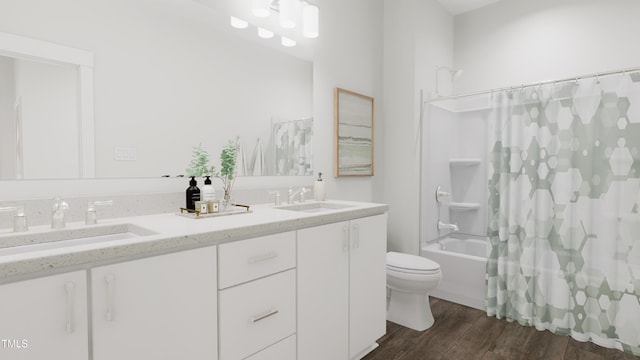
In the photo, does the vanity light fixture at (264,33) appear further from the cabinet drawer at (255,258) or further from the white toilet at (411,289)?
the white toilet at (411,289)

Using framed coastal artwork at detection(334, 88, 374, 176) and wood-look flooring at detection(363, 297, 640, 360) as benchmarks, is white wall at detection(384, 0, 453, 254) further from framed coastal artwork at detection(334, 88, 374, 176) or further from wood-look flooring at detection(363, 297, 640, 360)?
wood-look flooring at detection(363, 297, 640, 360)

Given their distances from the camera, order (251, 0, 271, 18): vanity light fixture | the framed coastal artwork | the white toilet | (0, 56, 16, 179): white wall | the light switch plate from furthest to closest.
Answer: the framed coastal artwork < the white toilet < (251, 0, 271, 18): vanity light fixture < the light switch plate < (0, 56, 16, 179): white wall

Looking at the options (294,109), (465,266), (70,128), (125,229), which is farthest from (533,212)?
(70,128)

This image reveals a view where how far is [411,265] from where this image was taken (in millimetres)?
2326

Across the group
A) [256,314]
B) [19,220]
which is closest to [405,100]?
[256,314]

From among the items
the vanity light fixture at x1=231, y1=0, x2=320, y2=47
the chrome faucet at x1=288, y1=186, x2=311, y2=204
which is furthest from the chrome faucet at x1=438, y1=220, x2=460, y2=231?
the vanity light fixture at x1=231, y1=0, x2=320, y2=47

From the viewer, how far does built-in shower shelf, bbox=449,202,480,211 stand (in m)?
3.24

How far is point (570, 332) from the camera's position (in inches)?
87.8

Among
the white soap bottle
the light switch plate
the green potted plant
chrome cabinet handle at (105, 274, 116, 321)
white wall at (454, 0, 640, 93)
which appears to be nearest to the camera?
chrome cabinet handle at (105, 274, 116, 321)

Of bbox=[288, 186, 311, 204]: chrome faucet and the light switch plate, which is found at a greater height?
the light switch plate

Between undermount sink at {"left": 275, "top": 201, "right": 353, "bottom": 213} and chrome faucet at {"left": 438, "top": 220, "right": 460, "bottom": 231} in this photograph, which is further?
chrome faucet at {"left": 438, "top": 220, "right": 460, "bottom": 231}

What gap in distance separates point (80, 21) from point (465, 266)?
2910 millimetres

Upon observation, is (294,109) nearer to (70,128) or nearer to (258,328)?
(70,128)

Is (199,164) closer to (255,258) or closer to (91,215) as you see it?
(91,215)
